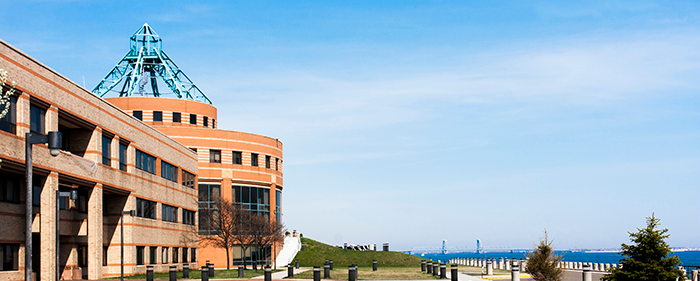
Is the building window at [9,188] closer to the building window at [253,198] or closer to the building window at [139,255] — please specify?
the building window at [139,255]

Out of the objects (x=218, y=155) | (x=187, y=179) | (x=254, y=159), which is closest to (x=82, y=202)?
(x=187, y=179)

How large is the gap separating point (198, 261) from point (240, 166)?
10.3m

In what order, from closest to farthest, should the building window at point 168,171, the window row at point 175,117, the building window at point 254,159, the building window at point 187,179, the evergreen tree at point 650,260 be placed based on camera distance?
the evergreen tree at point 650,260
the building window at point 168,171
the building window at point 187,179
the window row at point 175,117
the building window at point 254,159

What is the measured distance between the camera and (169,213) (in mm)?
50531

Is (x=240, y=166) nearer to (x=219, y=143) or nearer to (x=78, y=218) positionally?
(x=219, y=143)

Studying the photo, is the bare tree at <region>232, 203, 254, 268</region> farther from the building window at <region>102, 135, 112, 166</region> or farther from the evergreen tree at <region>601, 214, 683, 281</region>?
the evergreen tree at <region>601, 214, 683, 281</region>

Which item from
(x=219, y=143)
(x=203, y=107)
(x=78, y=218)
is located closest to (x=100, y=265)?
(x=78, y=218)

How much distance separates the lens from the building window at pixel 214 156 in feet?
209

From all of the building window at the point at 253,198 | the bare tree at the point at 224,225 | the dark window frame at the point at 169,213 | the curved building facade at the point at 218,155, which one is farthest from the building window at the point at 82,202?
the building window at the point at 253,198

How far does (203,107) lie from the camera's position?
6850 centimetres

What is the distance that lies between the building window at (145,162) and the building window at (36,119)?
13078 mm

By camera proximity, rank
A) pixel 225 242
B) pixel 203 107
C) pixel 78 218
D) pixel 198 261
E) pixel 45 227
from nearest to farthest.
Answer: pixel 45 227 → pixel 78 218 → pixel 225 242 → pixel 198 261 → pixel 203 107

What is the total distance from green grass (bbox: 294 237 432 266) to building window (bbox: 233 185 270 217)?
724cm

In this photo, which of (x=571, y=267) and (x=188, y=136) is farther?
(x=188, y=136)
